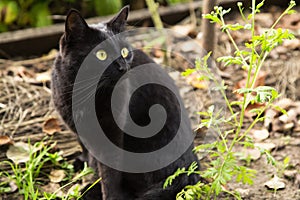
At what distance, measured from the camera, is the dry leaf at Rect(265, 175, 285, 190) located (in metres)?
2.13

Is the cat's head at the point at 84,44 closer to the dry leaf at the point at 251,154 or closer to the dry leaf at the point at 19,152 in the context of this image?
the dry leaf at the point at 19,152

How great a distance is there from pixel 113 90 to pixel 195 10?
161cm

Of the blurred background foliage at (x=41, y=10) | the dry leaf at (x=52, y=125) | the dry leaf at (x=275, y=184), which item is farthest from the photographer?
the blurred background foliage at (x=41, y=10)

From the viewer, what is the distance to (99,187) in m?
2.15

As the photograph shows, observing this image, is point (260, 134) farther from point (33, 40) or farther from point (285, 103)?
point (33, 40)

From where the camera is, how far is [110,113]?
196cm

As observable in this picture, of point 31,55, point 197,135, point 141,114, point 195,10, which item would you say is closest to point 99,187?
point 141,114

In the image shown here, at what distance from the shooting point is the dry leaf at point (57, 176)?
2.19 metres

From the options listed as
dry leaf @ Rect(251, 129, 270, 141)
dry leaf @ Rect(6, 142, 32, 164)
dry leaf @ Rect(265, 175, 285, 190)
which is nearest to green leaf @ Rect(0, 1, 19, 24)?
dry leaf @ Rect(6, 142, 32, 164)

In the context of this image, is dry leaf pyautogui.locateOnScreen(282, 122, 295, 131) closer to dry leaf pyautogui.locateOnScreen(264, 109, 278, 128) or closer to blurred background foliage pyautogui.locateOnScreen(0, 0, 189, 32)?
dry leaf pyautogui.locateOnScreen(264, 109, 278, 128)

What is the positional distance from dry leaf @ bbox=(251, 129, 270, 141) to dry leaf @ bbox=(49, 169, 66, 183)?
958 mm

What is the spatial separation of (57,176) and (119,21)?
0.76 meters

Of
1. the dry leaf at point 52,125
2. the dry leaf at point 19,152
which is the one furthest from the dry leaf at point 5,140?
the dry leaf at point 52,125

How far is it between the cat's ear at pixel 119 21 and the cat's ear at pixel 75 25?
0.51 feet
